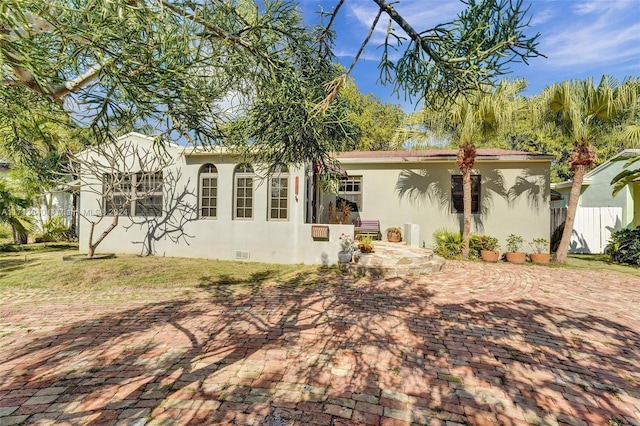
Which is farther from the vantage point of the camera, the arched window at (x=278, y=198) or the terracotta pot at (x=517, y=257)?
the terracotta pot at (x=517, y=257)

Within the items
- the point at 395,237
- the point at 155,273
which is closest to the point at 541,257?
the point at 395,237

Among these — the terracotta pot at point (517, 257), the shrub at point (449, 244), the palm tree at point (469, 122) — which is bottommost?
the terracotta pot at point (517, 257)

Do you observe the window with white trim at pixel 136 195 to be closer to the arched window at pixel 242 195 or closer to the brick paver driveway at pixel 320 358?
the arched window at pixel 242 195

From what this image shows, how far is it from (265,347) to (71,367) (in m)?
2.36

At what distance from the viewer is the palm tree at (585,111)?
9.24m

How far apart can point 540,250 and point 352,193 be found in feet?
25.0

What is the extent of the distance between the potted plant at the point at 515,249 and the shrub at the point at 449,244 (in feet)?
5.95

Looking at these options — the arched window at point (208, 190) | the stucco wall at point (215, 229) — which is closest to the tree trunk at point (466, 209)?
the stucco wall at point (215, 229)

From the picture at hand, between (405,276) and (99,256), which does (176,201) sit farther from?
(405,276)

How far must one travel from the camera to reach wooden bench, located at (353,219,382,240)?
41.2 ft

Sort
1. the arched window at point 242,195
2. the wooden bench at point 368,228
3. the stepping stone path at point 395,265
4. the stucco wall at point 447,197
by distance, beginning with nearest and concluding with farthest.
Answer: the stepping stone path at point 395,265 < the arched window at point 242,195 < the stucco wall at point 447,197 < the wooden bench at point 368,228

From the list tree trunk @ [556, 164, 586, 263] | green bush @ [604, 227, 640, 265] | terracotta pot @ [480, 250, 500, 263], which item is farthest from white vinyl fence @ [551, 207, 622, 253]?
terracotta pot @ [480, 250, 500, 263]

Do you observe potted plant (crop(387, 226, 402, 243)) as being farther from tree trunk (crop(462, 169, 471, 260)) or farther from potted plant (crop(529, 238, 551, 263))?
potted plant (crop(529, 238, 551, 263))

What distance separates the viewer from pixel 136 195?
36.4 feet
